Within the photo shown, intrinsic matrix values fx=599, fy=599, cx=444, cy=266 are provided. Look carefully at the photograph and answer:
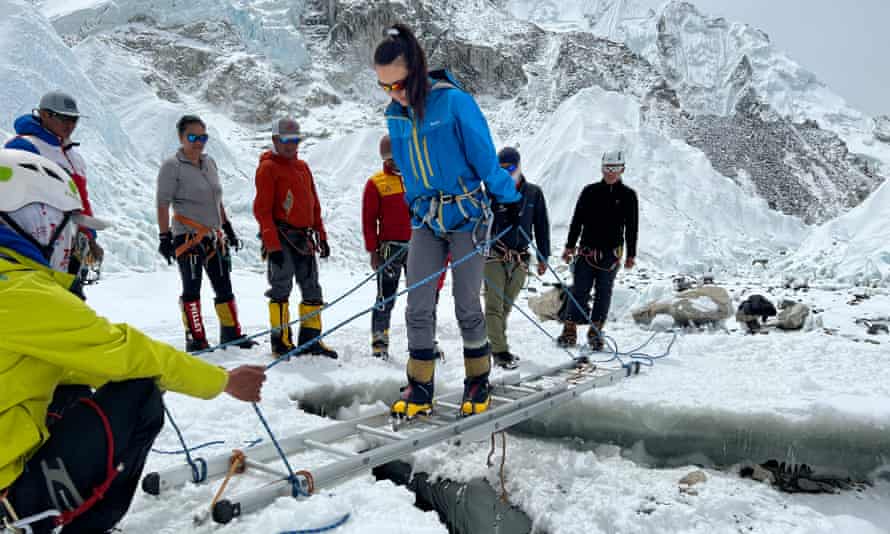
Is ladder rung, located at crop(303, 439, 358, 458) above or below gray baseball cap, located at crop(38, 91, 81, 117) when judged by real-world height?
below

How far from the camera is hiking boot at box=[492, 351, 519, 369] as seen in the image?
201 inches

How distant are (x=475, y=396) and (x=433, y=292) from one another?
614mm

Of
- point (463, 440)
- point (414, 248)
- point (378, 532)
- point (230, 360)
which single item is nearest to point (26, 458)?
point (378, 532)

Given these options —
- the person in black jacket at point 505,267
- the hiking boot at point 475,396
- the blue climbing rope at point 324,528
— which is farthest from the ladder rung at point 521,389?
the blue climbing rope at point 324,528

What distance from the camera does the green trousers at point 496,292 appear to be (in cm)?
512

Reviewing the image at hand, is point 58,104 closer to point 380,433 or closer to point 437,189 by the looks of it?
point 437,189

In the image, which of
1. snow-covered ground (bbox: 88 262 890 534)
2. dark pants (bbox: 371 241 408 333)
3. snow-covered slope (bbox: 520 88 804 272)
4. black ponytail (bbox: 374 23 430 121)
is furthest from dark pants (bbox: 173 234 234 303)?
snow-covered slope (bbox: 520 88 804 272)

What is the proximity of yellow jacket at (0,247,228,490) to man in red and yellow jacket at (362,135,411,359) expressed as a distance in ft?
11.1

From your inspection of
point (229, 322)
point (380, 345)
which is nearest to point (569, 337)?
point (380, 345)

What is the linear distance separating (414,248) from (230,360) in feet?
7.66

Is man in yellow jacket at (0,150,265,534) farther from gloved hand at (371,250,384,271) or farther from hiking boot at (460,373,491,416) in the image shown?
gloved hand at (371,250,384,271)

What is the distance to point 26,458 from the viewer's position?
1.71m

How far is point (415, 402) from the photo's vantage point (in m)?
3.23

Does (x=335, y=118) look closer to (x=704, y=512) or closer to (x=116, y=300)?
(x=116, y=300)
